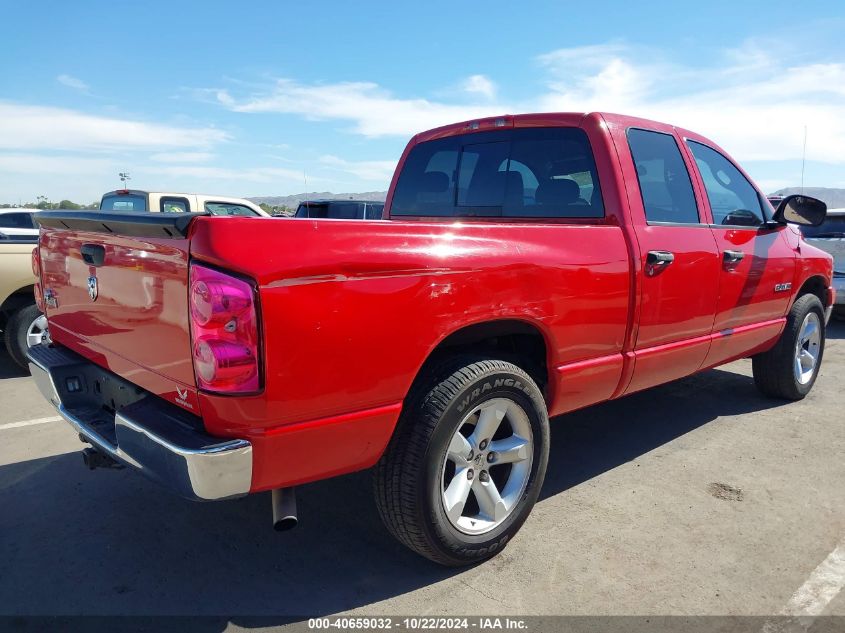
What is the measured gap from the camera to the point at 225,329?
1.95 metres

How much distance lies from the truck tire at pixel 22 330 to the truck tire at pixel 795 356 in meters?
6.02

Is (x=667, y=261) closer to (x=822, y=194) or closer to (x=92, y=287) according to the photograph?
(x=92, y=287)

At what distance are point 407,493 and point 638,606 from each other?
3.30 ft

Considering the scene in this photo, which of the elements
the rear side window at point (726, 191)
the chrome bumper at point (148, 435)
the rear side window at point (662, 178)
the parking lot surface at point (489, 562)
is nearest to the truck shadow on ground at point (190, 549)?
the parking lot surface at point (489, 562)

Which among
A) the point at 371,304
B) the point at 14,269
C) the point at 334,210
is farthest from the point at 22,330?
the point at 334,210

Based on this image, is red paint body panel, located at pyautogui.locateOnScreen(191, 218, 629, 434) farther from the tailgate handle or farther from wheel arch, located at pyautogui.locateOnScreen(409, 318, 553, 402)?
the tailgate handle

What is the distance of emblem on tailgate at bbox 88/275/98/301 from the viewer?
2.58m

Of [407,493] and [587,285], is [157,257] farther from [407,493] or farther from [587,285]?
[587,285]

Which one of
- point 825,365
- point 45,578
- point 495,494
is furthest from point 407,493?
point 825,365

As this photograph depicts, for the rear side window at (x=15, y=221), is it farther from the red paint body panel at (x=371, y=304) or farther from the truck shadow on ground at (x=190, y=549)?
the red paint body panel at (x=371, y=304)

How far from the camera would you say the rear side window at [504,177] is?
338 centimetres

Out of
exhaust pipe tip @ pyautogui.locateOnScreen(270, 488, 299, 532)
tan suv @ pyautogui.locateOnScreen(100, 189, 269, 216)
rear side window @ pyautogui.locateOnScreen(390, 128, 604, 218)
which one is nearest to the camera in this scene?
exhaust pipe tip @ pyautogui.locateOnScreen(270, 488, 299, 532)

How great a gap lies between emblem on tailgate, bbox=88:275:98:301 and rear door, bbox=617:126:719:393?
249 centimetres

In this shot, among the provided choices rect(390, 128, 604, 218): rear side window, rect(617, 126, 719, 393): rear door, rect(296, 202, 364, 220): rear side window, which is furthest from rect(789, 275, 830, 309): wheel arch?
rect(296, 202, 364, 220): rear side window
